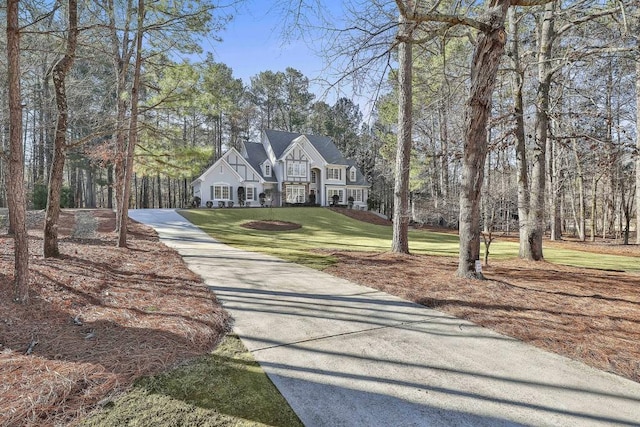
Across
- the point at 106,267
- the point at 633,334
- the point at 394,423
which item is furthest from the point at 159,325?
the point at 633,334

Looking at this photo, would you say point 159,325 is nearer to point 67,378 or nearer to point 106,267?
point 67,378

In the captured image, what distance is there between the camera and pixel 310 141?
1283 inches

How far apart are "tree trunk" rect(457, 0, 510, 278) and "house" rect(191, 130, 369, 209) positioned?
24.1 m

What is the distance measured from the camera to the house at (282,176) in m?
27.5

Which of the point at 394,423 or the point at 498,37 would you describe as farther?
the point at 498,37

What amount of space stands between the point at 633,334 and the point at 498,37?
4.34 metres

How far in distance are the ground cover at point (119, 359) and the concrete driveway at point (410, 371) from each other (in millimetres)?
302

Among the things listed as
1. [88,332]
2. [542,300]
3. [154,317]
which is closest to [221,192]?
[154,317]

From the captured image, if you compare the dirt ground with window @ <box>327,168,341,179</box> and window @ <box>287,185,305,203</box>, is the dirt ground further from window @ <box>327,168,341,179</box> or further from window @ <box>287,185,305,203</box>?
window @ <box>327,168,341,179</box>

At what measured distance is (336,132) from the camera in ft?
130

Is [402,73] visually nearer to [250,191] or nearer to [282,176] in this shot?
[282,176]

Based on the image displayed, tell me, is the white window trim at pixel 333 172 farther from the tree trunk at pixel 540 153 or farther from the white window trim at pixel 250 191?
the tree trunk at pixel 540 153

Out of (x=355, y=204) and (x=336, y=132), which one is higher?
(x=336, y=132)

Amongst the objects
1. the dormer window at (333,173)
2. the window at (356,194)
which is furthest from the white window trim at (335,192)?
the dormer window at (333,173)
